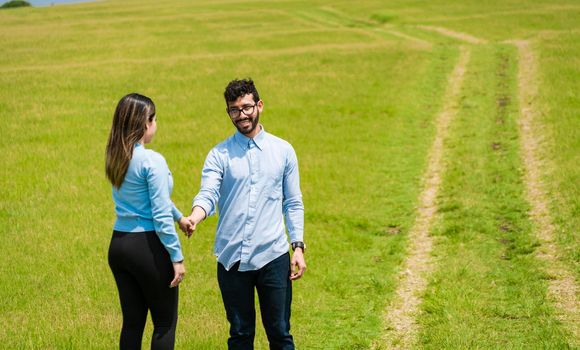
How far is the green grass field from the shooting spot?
9.72m

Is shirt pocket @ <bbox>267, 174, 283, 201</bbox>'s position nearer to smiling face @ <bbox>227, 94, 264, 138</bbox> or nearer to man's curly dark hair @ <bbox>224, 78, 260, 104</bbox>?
smiling face @ <bbox>227, 94, 264, 138</bbox>

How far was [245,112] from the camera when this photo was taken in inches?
243

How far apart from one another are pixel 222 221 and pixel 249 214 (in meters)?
0.30

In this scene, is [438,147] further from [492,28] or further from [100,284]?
[492,28]

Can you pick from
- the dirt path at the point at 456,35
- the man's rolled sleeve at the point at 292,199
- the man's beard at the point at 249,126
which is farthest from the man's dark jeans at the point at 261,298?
the dirt path at the point at 456,35

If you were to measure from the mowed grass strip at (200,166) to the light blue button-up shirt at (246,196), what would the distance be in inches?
116

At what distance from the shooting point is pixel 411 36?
4588cm

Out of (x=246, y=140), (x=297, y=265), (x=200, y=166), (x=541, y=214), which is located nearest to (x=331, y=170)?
(x=200, y=166)

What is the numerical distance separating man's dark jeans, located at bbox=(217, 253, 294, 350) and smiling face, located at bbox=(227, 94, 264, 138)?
1.24 m

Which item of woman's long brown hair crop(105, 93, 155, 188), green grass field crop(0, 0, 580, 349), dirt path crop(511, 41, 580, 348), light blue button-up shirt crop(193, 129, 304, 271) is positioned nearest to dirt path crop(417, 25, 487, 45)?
green grass field crop(0, 0, 580, 349)

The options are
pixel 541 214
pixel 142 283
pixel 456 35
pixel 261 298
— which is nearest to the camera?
pixel 142 283

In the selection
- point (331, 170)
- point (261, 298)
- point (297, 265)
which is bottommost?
point (331, 170)

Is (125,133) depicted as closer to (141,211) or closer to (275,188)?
(141,211)

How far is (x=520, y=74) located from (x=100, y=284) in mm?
23746
